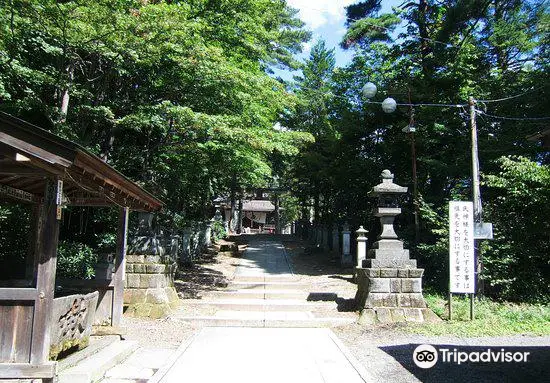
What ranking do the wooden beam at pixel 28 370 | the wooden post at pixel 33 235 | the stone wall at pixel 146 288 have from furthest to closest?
the stone wall at pixel 146 288
the wooden post at pixel 33 235
the wooden beam at pixel 28 370

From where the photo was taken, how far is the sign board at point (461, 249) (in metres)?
9.61

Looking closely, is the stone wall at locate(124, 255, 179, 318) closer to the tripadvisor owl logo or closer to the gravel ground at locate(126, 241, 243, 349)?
the gravel ground at locate(126, 241, 243, 349)

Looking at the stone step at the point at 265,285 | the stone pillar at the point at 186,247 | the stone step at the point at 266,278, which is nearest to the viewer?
the stone step at the point at 265,285

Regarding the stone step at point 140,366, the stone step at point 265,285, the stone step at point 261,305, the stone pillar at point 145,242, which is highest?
the stone pillar at point 145,242

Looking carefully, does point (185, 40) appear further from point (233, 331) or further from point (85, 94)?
point (233, 331)

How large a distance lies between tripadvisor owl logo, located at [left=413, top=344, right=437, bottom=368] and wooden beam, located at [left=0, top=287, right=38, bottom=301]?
5310mm

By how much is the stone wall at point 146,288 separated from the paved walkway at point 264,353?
1.38 m

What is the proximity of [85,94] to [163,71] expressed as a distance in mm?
2064

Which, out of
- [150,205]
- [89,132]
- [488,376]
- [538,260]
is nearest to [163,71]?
[89,132]

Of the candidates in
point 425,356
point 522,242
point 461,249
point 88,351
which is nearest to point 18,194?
point 88,351

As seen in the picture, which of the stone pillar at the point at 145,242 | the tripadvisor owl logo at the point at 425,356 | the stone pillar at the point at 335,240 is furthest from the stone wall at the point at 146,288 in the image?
the stone pillar at the point at 335,240

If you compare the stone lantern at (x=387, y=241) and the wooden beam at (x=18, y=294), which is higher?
the stone lantern at (x=387, y=241)

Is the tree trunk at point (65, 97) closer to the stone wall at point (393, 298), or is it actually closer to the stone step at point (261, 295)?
the stone step at point (261, 295)

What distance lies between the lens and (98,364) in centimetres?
577
